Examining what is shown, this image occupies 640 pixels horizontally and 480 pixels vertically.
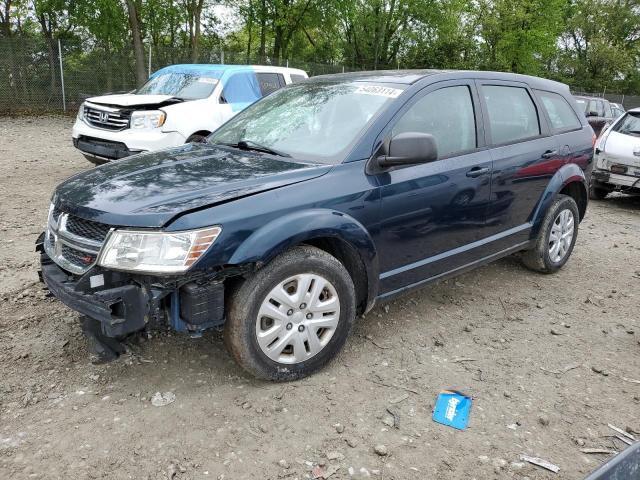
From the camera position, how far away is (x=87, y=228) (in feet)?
9.11

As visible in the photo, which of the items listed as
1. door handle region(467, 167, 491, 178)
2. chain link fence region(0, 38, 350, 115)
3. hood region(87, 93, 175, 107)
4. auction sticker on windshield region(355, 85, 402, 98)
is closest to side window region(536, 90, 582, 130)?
door handle region(467, 167, 491, 178)

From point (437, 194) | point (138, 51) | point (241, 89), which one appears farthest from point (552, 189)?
point (138, 51)

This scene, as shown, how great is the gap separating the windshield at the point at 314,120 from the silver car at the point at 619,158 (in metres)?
6.19

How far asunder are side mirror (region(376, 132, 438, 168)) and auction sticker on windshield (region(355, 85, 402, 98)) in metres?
0.45

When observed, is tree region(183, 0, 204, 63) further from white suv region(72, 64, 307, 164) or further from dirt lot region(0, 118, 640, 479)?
dirt lot region(0, 118, 640, 479)

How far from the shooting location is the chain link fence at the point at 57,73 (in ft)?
48.6

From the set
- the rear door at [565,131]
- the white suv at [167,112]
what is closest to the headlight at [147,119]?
the white suv at [167,112]

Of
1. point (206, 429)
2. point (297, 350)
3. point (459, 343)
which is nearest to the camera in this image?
point (206, 429)

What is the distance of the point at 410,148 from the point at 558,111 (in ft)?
8.25

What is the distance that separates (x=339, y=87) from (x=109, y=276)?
212 cm

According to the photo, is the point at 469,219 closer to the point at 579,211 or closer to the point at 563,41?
the point at 579,211

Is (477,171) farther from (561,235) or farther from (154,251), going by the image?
(154,251)

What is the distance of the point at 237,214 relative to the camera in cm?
271

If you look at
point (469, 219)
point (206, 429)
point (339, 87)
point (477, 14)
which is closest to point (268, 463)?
point (206, 429)
